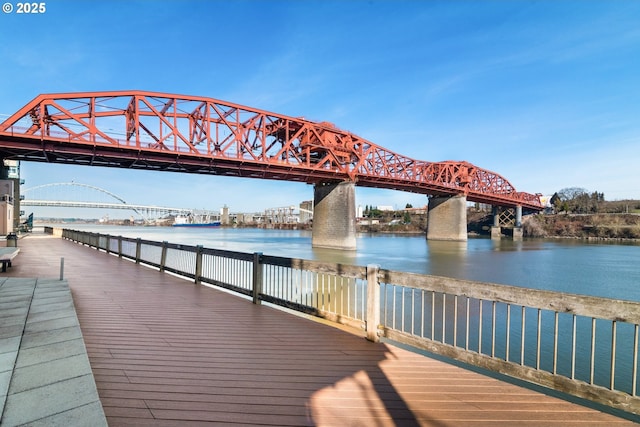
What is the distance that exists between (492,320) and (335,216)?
49.4 metres

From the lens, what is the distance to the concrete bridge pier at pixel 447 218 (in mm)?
79250

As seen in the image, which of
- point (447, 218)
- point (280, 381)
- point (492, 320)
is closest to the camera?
point (280, 381)

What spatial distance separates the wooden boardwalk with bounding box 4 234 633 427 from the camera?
342 cm

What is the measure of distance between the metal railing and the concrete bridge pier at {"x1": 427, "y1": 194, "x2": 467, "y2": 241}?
67.4 m

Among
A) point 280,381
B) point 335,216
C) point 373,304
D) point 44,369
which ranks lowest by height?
point 280,381

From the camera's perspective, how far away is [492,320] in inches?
220

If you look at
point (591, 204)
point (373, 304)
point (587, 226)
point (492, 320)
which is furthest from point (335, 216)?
point (591, 204)

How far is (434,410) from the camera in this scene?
11.8ft

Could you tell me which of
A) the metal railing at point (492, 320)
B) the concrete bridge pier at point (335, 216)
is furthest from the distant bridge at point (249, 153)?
the metal railing at point (492, 320)

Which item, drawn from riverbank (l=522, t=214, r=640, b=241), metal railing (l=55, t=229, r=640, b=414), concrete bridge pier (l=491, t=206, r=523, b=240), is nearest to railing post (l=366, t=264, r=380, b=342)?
metal railing (l=55, t=229, r=640, b=414)

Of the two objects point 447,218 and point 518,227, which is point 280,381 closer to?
point 447,218

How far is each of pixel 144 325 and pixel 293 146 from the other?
59.3 metres

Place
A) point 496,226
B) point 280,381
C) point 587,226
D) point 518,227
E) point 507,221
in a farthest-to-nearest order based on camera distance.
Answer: point 507,221, point 496,226, point 518,227, point 587,226, point 280,381

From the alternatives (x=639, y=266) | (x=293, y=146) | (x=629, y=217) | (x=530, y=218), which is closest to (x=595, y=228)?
(x=629, y=217)
